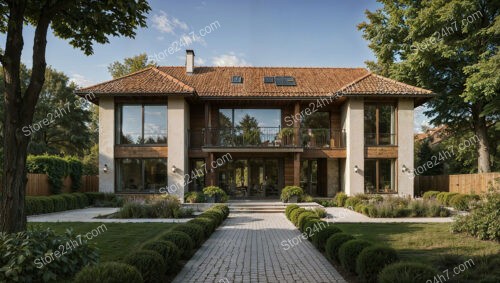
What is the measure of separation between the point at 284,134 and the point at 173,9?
36.4 feet

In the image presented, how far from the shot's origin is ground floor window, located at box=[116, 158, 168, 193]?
68.4 ft

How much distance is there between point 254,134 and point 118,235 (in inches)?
468

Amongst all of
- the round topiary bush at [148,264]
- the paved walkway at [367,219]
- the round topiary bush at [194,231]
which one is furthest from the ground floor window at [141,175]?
the round topiary bush at [148,264]

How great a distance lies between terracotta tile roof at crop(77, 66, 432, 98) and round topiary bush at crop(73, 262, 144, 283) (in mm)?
15379

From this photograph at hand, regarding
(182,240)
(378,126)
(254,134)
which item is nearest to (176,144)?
(254,134)

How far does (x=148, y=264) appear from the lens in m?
5.79

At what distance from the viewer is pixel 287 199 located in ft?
64.3

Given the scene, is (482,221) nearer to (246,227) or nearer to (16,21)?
(246,227)

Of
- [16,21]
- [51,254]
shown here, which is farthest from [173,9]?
[51,254]

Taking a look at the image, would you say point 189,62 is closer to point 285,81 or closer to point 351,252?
point 285,81

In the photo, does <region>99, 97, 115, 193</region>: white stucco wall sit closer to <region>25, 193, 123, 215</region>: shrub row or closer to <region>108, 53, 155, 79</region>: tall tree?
<region>25, 193, 123, 215</region>: shrub row

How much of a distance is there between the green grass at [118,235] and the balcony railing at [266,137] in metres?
8.88

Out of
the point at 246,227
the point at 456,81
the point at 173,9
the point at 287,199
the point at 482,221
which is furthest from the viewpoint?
the point at 456,81

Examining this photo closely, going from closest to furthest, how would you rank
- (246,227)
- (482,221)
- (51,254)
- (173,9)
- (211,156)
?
(51,254) → (482,221) → (173,9) → (246,227) → (211,156)
